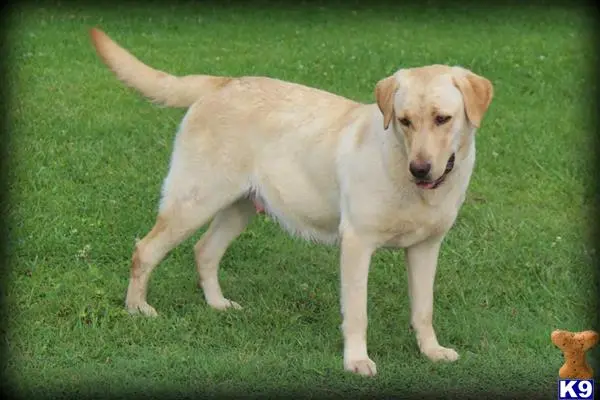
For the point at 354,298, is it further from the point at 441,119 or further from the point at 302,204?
the point at 441,119

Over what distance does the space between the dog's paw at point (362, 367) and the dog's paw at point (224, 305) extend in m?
1.15

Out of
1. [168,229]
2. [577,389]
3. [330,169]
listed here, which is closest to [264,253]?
[168,229]

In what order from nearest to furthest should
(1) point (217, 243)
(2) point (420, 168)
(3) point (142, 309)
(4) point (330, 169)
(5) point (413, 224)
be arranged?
(2) point (420, 168), (5) point (413, 224), (4) point (330, 169), (3) point (142, 309), (1) point (217, 243)

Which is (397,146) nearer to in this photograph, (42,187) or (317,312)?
(317,312)

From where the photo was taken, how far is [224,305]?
6.47m

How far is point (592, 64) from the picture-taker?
12.6 m

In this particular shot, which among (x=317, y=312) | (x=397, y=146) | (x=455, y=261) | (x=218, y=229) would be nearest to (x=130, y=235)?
(x=218, y=229)

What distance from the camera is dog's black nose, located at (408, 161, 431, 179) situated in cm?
496

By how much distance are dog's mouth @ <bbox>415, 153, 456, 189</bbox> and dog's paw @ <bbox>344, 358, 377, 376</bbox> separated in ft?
3.06

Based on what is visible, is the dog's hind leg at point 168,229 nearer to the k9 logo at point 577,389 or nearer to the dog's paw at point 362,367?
the dog's paw at point 362,367

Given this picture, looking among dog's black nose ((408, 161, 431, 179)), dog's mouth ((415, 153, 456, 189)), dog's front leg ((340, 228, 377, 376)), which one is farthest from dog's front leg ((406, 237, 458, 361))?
dog's black nose ((408, 161, 431, 179))

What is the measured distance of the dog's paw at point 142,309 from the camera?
6.21 metres

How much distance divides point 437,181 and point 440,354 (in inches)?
41.0

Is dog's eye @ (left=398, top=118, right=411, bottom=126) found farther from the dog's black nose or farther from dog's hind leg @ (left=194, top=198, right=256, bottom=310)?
dog's hind leg @ (left=194, top=198, right=256, bottom=310)
